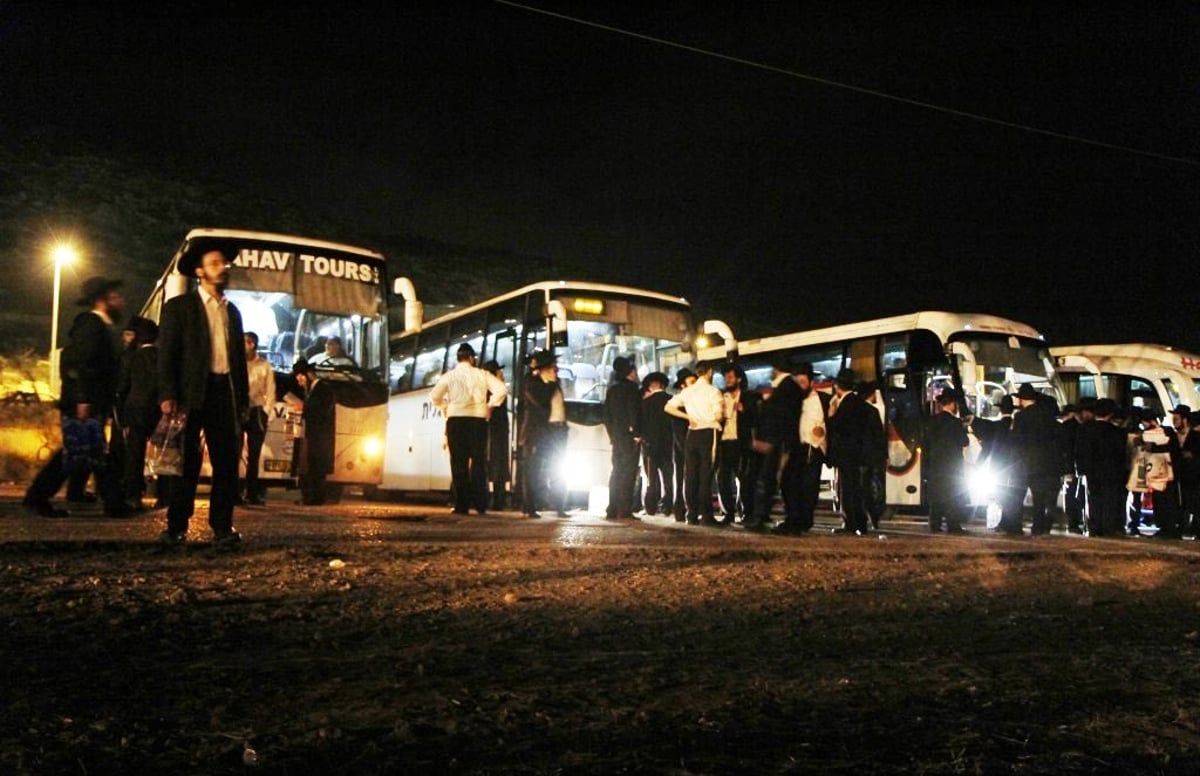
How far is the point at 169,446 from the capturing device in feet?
21.4

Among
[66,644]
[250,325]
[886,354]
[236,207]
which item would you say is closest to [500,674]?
[66,644]

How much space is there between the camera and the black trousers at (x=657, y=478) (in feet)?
43.7

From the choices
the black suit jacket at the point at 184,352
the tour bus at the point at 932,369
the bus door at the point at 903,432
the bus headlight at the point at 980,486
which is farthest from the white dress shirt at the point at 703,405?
the bus door at the point at 903,432

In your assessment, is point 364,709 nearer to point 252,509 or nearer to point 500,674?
point 500,674

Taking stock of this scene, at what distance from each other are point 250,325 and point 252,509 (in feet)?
9.87

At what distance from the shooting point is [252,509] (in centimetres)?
1189

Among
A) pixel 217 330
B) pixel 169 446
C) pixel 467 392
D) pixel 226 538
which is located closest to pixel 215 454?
pixel 169 446

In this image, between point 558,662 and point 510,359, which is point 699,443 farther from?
point 558,662

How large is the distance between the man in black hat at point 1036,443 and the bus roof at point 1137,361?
9.56m

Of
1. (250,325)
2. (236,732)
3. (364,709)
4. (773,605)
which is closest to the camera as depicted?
(236,732)

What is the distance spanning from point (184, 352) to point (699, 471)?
22.1ft

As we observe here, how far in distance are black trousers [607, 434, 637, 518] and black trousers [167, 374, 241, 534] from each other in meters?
6.09

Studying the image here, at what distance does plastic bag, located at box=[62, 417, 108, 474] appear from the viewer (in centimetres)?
876

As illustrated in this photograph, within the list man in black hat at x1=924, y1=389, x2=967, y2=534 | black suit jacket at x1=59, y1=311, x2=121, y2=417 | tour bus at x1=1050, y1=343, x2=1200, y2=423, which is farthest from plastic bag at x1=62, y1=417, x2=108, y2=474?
tour bus at x1=1050, y1=343, x2=1200, y2=423
